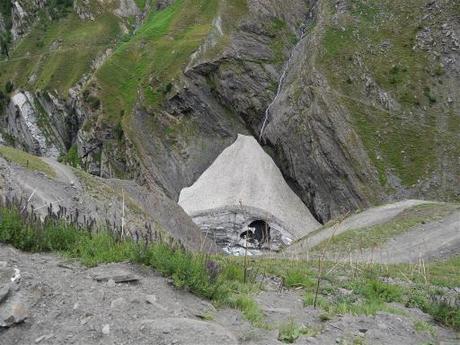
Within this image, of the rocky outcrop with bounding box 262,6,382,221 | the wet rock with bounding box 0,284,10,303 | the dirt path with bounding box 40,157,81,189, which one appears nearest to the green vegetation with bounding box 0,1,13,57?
the rocky outcrop with bounding box 262,6,382,221

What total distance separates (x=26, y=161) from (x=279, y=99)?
3937 centimetres

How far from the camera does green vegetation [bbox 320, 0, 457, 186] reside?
5381 centimetres

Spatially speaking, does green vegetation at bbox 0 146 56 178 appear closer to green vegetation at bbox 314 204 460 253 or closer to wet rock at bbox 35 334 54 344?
green vegetation at bbox 314 204 460 253

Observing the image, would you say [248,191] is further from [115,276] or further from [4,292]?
[4,292]

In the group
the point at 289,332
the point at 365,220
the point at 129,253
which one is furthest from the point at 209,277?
the point at 365,220

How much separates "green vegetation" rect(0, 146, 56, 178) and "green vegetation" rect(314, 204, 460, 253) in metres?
17.3

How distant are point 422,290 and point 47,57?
3974 inches

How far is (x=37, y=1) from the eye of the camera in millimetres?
121125

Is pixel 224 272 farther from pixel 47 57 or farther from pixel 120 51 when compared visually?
pixel 47 57

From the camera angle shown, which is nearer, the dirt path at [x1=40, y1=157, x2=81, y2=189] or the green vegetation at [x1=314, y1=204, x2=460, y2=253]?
the green vegetation at [x1=314, y1=204, x2=460, y2=253]

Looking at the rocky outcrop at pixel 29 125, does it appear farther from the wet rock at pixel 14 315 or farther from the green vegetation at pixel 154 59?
the wet rock at pixel 14 315

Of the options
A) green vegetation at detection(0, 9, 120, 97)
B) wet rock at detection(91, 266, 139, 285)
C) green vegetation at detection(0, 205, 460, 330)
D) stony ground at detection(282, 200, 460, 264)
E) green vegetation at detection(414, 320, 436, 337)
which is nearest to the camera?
wet rock at detection(91, 266, 139, 285)

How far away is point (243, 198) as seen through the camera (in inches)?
2242

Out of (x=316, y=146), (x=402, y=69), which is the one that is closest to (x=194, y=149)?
(x=316, y=146)
